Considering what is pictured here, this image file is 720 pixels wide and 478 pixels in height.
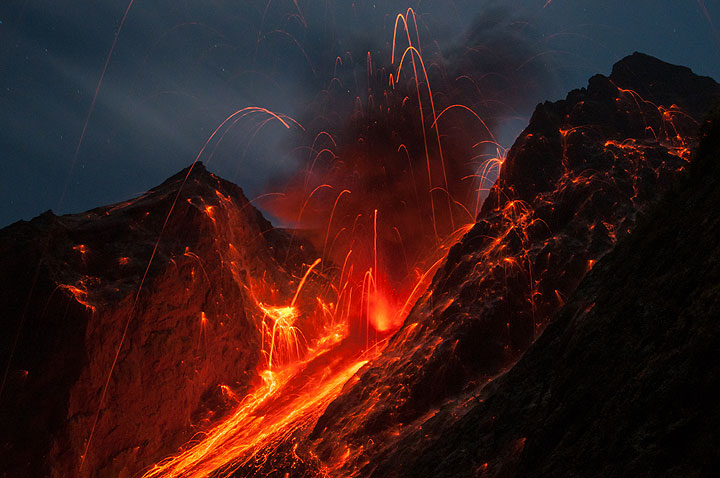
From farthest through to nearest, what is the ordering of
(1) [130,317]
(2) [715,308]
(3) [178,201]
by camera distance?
1. (3) [178,201]
2. (1) [130,317]
3. (2) [715,308]

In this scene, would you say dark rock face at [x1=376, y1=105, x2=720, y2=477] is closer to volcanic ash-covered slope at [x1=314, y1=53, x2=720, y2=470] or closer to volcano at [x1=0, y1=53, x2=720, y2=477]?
volcano at [x1=0, y1=53, x2=720, y2=477]

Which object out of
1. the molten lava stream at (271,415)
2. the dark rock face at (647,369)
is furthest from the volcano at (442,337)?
the molten lava stream at (271,415)

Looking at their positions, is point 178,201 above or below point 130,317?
above

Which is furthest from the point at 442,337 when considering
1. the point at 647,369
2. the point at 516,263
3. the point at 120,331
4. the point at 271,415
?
the point at 120,331

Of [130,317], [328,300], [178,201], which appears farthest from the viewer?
[328,300]

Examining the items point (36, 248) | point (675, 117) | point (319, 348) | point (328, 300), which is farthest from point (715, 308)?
point (328, 300)

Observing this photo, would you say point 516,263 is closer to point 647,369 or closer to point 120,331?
point 647,369

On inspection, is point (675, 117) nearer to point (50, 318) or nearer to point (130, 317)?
point (130, 317)
